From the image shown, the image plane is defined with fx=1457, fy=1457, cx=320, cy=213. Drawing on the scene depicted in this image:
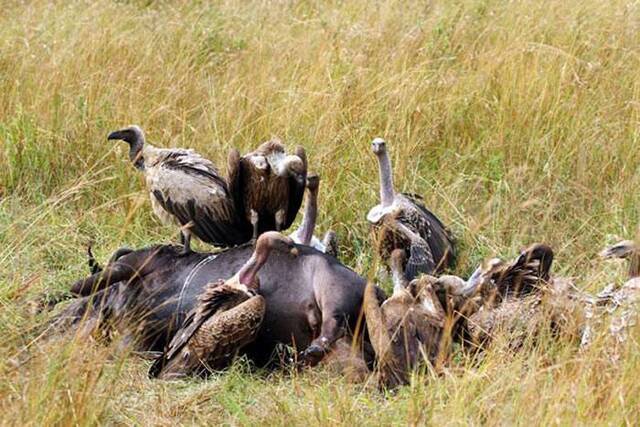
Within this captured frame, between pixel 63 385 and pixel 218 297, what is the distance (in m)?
1.31

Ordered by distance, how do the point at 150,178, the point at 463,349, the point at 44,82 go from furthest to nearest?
the point at 44,82 → the point at 150,178 → the point at 463,349

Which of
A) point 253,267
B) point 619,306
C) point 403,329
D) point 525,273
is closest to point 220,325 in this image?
point 253,267

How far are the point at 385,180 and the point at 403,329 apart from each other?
1959 millimetres

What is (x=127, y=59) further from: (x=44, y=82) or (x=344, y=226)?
(x=344, y=226)

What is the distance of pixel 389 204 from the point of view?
7465 millimetres

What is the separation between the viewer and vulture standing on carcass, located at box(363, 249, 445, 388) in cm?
561

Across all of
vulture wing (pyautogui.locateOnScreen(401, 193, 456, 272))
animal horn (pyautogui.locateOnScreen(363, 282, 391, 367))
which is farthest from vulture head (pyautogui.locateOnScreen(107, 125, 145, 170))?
animal horn (pyautogui.locateOnScreen(363, 282, 391, 367))

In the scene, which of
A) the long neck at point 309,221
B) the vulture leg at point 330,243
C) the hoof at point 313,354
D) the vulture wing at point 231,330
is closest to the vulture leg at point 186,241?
the long neck at point 309,221

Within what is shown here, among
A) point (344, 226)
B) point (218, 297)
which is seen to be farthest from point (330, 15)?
point (218, 297)

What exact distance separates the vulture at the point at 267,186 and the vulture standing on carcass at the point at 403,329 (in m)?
1.03

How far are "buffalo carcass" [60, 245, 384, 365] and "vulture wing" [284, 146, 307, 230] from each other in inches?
21.3

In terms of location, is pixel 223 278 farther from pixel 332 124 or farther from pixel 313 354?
pixel 332 124

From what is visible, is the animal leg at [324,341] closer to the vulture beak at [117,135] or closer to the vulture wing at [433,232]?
the vulture wing at [433,232]

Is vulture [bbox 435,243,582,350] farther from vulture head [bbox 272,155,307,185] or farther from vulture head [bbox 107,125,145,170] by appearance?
vulture head [bbox 107,125,145,170]
